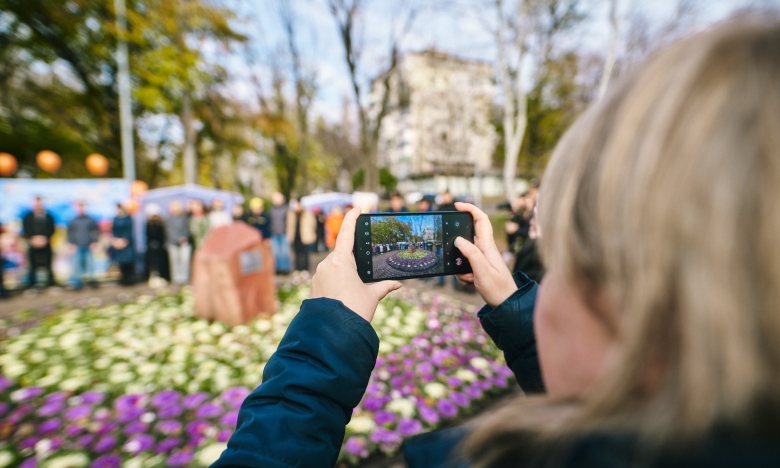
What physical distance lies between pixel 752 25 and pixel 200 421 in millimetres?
3283

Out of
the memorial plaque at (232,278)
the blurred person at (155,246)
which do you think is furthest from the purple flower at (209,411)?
the blurred person at (155,246)

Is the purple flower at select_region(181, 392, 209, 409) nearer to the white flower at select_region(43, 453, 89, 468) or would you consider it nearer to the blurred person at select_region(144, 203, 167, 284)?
the white flower at select_region(43, 453, 89, 468)

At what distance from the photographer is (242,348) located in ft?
12.5

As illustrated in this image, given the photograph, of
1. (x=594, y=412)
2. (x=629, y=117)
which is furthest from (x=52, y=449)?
(x=629, y=117)

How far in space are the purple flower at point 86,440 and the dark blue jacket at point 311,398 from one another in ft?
7.86

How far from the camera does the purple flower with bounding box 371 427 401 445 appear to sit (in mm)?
2426

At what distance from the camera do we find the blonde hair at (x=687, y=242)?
1.35 ft

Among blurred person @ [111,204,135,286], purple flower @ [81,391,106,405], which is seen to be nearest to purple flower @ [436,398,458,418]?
purple flower @ [81,391,106,405]

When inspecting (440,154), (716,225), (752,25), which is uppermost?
(440,154)

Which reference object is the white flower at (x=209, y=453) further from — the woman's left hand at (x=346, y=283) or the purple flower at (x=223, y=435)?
the woman's left hand at (x=346, y=283)

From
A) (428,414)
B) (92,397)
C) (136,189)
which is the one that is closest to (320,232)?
(136,189)

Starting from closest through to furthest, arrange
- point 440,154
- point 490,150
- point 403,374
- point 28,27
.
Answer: point 403,374
point 28,27
point 440,154
point 490,150

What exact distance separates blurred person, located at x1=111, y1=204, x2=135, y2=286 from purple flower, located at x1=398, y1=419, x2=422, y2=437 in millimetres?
7438

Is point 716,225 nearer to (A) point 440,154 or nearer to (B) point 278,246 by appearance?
(B) point 278,246
